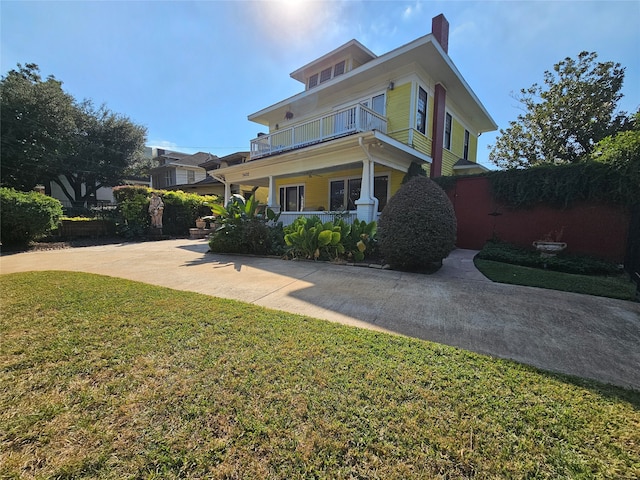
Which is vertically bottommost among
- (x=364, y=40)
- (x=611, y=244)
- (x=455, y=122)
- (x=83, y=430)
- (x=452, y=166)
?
(x=83, y=430)

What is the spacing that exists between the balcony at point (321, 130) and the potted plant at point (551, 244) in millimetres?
6324

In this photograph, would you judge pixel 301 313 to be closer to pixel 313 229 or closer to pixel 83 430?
pixel 83 430

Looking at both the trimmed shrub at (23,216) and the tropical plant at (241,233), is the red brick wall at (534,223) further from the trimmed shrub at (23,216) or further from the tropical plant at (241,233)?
the trimmed shrub at (23,216)

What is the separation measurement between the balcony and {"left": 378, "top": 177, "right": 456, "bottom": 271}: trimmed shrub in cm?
429

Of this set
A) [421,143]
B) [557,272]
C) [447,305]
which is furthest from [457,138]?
[447,305]

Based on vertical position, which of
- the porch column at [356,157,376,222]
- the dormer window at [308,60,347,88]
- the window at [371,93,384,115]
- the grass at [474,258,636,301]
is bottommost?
the grass at [474,258,636,301]

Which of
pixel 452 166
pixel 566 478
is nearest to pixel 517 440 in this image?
pixel 566 478

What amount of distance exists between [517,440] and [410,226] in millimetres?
4483

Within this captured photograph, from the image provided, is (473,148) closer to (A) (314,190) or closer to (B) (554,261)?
(A) (314,190)

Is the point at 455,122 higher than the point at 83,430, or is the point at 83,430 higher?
the point at 455,122

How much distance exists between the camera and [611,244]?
668 centimetres

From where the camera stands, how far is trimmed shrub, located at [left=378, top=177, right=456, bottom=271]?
18.3 ft

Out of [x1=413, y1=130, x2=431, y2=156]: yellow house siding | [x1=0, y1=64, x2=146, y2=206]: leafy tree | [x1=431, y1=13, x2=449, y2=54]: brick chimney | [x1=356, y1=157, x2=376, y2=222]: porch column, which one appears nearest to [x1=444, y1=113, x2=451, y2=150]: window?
[x1=413, y1=130, x2=431, y2=156]: yellow house siding

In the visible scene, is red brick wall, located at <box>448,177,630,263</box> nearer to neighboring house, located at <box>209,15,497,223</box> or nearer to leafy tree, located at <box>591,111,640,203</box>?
leafy tree, located at <box>591,111,640,203</box>
